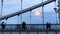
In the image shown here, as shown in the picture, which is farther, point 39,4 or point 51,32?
point 39,4

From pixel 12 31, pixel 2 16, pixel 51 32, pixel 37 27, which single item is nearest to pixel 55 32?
pixel 51 32

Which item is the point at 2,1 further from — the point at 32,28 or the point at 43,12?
the point at 32,28

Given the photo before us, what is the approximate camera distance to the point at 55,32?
96.8 feet

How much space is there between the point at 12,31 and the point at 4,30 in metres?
1.02

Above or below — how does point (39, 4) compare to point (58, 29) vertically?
above

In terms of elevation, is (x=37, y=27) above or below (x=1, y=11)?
below

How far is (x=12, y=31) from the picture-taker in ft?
98.8

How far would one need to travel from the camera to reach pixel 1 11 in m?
44.1

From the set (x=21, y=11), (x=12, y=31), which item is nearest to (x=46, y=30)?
(x=12, y=31)

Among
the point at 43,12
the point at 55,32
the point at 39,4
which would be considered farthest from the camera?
the point at 39,4

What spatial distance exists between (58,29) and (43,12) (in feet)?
42.2

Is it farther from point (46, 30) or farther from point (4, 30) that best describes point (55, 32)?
point (4, 30)

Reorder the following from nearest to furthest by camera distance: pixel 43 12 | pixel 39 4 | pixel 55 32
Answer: pixel 55 32 < pixel 43 12 < pixel 39 4

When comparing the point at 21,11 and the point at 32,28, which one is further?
the point at 21,11
